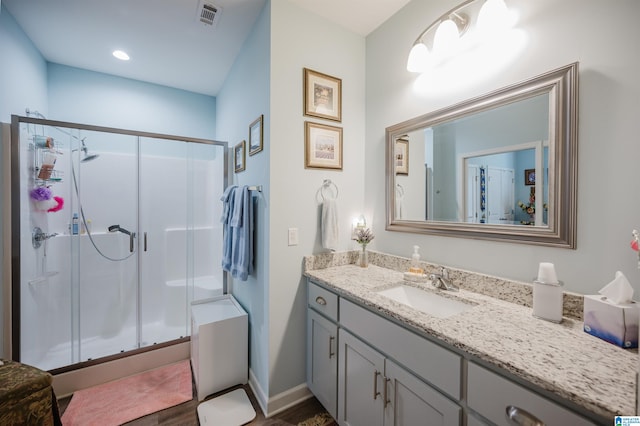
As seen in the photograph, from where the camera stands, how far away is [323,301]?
153 cm

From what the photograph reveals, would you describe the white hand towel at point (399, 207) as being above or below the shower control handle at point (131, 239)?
above

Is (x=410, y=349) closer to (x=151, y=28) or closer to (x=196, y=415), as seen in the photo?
(x=196, y=415)

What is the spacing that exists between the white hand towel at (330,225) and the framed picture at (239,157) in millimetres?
887

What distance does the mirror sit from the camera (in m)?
1.04

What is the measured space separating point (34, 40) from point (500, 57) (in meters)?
3.39

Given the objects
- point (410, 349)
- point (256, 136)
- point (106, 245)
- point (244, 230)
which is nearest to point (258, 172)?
point (256, 136)

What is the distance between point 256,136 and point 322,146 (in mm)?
483

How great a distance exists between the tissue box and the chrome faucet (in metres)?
0.52

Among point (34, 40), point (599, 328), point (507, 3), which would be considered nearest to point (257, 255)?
point (599, 328)

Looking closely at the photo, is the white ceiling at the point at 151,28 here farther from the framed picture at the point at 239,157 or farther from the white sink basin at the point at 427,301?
the white sink basin at the point at 427,301

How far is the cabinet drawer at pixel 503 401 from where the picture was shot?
24.9 inches

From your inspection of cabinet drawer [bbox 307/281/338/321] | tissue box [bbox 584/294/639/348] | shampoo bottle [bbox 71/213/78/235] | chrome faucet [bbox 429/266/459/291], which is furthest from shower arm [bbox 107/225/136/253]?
tissue box [bbox 584/294/639/348]

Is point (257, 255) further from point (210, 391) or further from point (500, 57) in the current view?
point (500, 57)

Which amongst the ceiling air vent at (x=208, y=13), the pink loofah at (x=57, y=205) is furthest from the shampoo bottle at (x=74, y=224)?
the ceiling air vent at (x=208, y=13)
